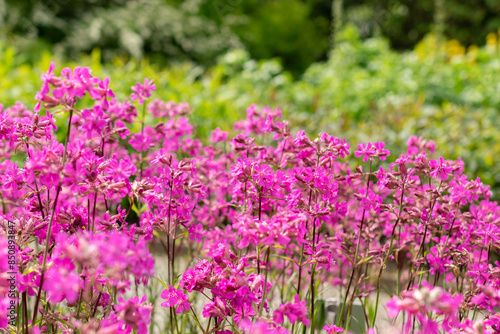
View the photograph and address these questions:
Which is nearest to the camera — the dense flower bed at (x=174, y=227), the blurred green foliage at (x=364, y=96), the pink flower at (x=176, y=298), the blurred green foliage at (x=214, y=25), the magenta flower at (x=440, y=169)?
the dense flower bed at (x=174, y=227)

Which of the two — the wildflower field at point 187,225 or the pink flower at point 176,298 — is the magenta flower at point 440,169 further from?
the pink flower at point 176,298

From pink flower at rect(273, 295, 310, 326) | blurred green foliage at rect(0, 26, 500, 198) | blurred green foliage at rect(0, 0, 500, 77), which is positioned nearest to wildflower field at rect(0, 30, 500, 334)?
pink flower at rect(273, 295, 310, 326)

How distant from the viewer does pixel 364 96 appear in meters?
5.84

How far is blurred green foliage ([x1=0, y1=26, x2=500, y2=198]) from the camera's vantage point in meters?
4.41

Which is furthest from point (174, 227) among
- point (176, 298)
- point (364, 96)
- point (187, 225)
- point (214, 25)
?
point (214, 25)

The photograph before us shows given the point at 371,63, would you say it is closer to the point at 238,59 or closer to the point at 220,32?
the point at 238,59

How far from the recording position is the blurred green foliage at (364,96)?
14.5 feet

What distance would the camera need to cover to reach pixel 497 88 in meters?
6.07

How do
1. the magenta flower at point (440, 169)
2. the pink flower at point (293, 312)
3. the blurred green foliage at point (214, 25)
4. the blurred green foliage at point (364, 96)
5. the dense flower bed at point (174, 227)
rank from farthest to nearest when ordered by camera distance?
the blurred green foliage at point (214, 25) → the blurred green foliage at point (364, 96) → the magenta flower at point (440, 169) → the pink flower at point (293, 312) → the dense flower bed at point (174, 227)

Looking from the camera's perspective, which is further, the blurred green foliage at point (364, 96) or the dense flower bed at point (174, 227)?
the blurred green foliage at point (364, 96)

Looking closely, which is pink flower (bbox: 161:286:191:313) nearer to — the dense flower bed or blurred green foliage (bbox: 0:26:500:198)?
the dense flower bed

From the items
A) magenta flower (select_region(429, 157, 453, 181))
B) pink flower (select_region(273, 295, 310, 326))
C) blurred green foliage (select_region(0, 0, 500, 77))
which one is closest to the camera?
pink flower (select_region(273, 295, 310, 326))

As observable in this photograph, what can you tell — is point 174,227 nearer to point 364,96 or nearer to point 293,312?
point 293,312

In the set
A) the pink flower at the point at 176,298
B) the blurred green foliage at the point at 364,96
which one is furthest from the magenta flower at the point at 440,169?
the blurred green foliage at the point at 364,96
